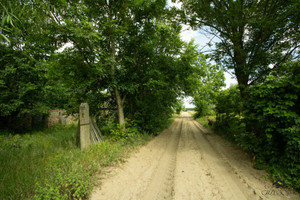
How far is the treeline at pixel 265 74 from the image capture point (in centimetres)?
311

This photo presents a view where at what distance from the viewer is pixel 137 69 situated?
7.38 m

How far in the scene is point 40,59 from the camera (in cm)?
926

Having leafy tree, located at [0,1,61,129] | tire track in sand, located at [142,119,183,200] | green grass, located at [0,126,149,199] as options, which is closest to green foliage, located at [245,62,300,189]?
tire track in sand, located at [142,119,183,200]

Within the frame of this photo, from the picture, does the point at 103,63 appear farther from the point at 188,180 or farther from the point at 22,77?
the point at 22,77

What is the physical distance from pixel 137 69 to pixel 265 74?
601cm

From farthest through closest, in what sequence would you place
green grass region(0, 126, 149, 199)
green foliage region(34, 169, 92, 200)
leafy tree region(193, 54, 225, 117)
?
1. leafy tree region(193, 54, 225, 117)
2. green grass region(0, 126, 149, 199)
3. green foliage region(34, 169, 92, 200)

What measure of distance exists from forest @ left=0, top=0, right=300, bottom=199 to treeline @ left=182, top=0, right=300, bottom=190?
30 millimetres

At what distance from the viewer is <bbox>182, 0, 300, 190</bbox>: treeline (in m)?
3.11

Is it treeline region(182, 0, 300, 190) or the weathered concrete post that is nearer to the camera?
treeline region(182, 0, 300, 190)

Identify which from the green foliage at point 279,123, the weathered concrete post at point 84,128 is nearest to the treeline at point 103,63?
the weathered concrete post at point 84,128

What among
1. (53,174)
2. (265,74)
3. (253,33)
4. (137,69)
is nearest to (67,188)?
(53,174)

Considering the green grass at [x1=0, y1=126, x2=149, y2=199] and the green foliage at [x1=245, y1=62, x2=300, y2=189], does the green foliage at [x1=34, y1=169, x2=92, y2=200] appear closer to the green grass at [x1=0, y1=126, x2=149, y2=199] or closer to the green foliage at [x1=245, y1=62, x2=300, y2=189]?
the green grass at [x1=0, y1=126, x2=149, y2=199]

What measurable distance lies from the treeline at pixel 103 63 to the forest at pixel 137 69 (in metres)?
0.06

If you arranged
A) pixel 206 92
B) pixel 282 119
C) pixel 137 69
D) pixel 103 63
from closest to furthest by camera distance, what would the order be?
pixel 282 119, pixel 103 63, pixel 137 69, pixel 206 92
